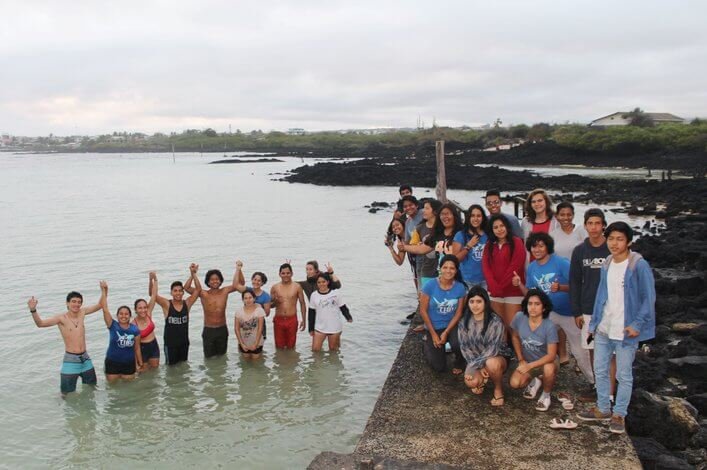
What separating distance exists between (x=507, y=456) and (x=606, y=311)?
4.83 feet

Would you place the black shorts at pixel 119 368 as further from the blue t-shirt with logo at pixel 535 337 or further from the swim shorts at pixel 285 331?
the blue t-shirt with logo at pixel 535 337

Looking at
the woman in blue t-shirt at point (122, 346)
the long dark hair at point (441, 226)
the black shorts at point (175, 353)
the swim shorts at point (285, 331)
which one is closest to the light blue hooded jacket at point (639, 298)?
the long dark hair at point (441, 226)

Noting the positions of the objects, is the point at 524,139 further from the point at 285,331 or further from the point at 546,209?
the point at 546,209

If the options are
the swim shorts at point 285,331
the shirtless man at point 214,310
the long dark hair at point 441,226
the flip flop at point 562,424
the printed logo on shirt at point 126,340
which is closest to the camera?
the flip flop at point 562,424

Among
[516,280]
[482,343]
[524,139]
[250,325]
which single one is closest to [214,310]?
[250,325]

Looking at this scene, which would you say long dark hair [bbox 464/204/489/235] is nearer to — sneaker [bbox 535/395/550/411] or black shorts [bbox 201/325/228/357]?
sneaker [bbox 535/395/550/411]

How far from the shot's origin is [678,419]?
6191 mm

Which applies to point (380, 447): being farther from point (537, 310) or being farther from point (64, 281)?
point (64, 281)

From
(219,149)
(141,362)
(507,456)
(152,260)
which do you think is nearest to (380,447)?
(507,456)

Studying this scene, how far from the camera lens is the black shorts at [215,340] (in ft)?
30.1

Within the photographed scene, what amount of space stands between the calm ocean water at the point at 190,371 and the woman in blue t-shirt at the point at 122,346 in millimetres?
229

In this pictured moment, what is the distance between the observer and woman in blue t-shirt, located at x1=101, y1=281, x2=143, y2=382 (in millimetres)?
7844

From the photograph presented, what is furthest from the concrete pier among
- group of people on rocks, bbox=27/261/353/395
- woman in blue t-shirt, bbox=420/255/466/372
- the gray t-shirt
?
group of people on rocks, bbox=27/261/353/395

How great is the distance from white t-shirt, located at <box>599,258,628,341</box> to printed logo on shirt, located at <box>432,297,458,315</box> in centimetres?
169
